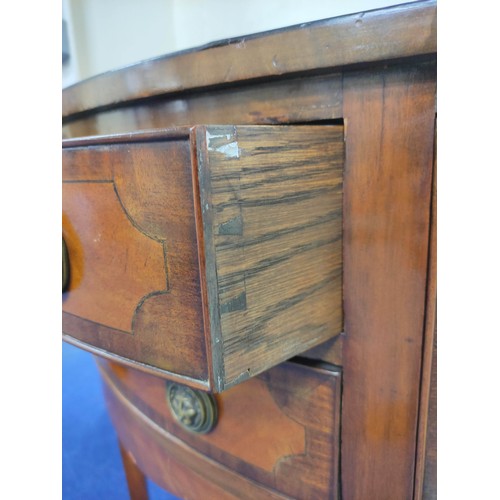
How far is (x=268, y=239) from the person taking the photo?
0.89 ft

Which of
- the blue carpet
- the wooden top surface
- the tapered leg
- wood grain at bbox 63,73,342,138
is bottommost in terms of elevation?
the blue carpet

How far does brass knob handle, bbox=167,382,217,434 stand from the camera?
0.40 m

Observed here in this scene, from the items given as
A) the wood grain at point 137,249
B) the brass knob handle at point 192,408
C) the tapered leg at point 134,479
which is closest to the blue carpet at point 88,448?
the tapered leg at point 134,479

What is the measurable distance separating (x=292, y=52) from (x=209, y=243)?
14 centimetres

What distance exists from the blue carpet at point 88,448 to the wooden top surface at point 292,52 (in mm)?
723

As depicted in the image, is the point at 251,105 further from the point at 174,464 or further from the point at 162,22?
the point at 162,22

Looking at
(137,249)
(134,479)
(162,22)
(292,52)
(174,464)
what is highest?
(162,22)

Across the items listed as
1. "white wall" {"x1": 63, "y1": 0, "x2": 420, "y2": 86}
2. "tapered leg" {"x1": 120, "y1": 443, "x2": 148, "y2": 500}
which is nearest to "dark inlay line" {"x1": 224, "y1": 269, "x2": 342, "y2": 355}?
"white wall" {"x1": 63, "y1": 0, "x2": 420, "y2": 86}

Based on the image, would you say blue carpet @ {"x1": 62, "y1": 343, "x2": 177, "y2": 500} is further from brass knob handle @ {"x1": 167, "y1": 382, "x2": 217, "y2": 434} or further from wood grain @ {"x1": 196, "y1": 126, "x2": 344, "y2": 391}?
wood grain @ {"x1": 196, "y1": 126, "x2": 344, "y2": 391}

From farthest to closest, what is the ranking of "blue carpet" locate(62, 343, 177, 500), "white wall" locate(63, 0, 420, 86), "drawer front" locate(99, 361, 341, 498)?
"blue carpet" locate(62, 343, 177, 500) < "white wall" locate(63, 0, 420, 86) < "drawer front" locate(99, 361, 341, 498)

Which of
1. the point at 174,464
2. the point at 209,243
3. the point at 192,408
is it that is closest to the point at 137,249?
the point at 209,243

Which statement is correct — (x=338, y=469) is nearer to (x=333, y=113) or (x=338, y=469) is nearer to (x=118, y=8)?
(x=333, y=113)
